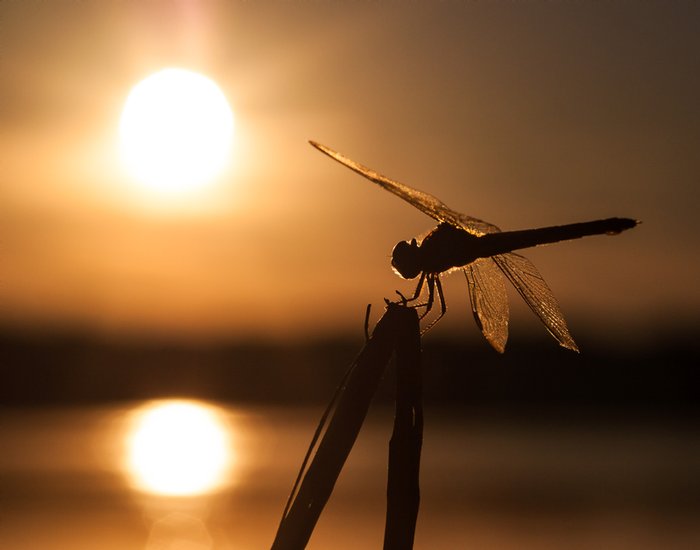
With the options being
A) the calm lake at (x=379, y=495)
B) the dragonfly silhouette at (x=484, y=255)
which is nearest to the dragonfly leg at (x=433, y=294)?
the dragonfly silhouette at (x=484, y=255)

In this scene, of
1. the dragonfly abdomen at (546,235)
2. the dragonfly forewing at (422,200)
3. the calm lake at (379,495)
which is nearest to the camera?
the dragonfly forewing at (422,200)

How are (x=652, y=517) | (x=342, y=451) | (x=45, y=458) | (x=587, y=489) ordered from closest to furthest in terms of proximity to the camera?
1. (x=342, y=451)
2. (x=652, y=517)
3. (x=587, y=489)
4. (x=45, y=458)

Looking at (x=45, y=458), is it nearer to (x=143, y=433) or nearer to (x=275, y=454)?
(x=275, y=454)

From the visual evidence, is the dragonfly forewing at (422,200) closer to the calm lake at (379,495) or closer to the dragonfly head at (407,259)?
the dragonfly head at (407,259)

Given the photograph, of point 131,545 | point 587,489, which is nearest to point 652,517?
point 587,489

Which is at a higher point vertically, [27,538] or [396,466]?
[27,538]

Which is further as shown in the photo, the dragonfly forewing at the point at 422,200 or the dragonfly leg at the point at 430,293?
the dragonfly leg at the point at 430,293
